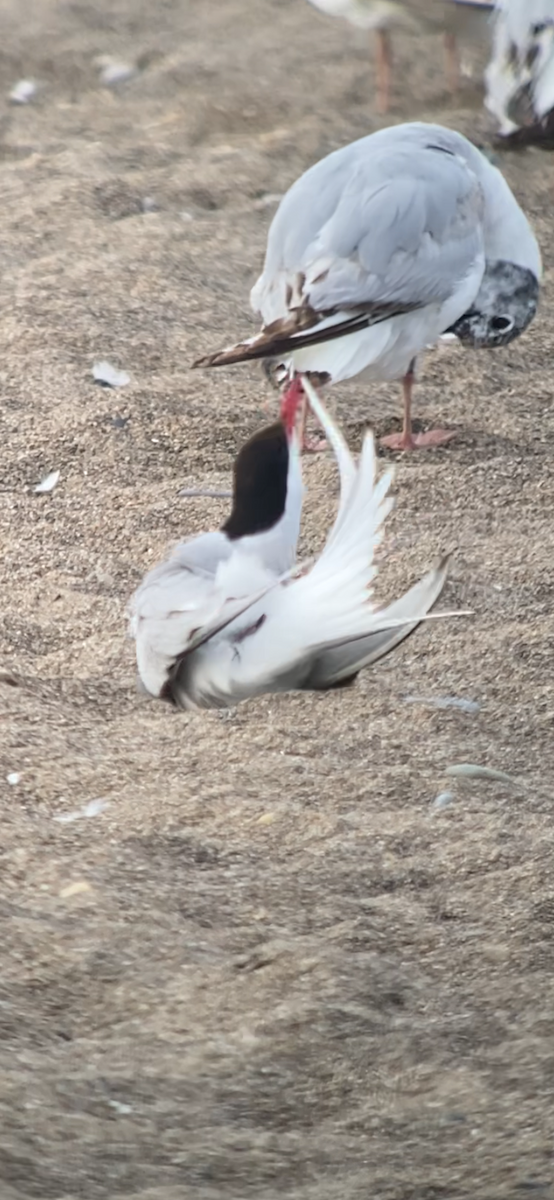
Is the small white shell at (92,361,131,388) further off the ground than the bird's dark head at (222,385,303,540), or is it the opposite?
the small white shell at (92,361,131,388)

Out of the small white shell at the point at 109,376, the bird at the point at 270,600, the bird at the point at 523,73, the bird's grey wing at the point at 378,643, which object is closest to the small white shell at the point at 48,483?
the small white shell at the point at 109,376

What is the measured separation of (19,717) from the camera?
8.41 ft

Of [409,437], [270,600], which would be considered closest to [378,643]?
[270,600]

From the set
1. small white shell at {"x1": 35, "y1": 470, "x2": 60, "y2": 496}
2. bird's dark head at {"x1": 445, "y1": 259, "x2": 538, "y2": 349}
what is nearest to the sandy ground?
small white shell at {"x1": 35, "y1": 470, "x2": 60, "y2": 496}

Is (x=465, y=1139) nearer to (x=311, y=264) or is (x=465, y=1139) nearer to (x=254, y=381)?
(x=311, y=264)

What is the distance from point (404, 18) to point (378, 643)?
4017mm

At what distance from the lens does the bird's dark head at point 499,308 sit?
3.76 meters

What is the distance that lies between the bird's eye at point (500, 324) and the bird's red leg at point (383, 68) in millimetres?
2060

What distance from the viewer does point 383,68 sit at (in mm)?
5617

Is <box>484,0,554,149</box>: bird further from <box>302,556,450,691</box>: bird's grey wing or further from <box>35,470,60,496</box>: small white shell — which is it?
<box>302,556,450,691</box>: bird's grey wing

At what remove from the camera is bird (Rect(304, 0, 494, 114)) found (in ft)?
18.1

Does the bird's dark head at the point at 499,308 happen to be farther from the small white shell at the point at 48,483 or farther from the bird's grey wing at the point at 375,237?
the small white shell at the point at 48,483

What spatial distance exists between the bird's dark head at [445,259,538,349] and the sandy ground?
0.17 m

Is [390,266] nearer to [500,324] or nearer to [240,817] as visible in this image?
[500,324]
